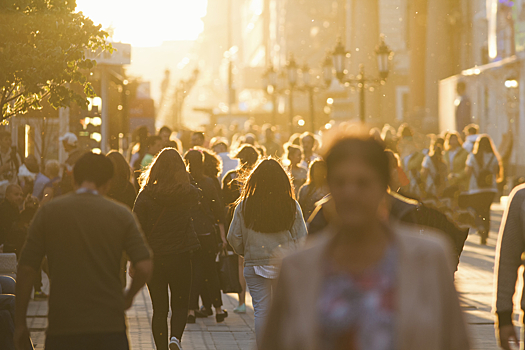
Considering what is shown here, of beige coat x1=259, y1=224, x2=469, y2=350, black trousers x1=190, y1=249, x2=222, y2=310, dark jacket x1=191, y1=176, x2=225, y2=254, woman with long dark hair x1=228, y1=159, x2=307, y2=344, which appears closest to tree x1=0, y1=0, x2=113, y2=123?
dark jacket x1=191, y1=176, x2=225, y2=254

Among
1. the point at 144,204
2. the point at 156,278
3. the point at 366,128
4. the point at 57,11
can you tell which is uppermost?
the point at 57,11

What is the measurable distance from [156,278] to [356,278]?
15.9ft

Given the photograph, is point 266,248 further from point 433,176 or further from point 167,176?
point 433,176

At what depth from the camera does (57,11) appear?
840 cm

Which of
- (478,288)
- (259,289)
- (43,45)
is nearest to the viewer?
(259,289)

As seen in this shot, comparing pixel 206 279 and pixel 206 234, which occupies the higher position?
pixel 206 234

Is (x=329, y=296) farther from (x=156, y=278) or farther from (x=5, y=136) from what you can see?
(x=5, y=136)

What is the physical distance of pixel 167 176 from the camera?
7379 millimetres

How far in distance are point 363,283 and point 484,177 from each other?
13.5 metres

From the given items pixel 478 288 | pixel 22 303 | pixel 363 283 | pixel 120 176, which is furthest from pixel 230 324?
pixel 363 283

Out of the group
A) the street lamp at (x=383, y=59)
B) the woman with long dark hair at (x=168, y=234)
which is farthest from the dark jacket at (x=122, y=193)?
the street lamp at (x=383, y=59)

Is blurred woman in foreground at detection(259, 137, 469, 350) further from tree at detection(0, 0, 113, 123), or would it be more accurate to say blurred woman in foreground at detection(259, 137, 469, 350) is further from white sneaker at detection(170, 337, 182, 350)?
tree at detection(0, 0, 113, 123)

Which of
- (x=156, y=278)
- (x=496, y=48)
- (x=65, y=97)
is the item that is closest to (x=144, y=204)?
(x=156, y=278)

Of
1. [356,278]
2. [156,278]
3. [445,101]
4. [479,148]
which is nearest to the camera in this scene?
[356,278]
